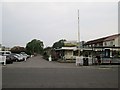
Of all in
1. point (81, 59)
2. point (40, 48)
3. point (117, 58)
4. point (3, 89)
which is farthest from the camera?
point (40, 48)

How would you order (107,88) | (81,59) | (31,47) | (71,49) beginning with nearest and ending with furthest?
(107,88)
(81,59)
(71,49)
(31,47)

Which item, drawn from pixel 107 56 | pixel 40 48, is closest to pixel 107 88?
pixel 107 56

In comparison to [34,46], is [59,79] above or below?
below

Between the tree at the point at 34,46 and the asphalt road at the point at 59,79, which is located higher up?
the tree at the point at 34,46

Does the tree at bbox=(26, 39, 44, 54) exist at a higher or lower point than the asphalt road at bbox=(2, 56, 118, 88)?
higher

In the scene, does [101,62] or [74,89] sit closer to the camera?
[74,89]

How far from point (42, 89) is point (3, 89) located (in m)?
1.66

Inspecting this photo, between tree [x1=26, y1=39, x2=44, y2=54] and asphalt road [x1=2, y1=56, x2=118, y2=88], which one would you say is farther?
tree [x1=26, y1=39, x2=44, y2=54]

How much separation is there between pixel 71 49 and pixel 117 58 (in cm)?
1697

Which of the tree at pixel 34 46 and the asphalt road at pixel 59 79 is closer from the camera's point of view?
the asphalt road at pixel 59 79

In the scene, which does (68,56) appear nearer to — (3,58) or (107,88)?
(3,58)

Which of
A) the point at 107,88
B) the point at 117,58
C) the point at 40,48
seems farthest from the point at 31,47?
the point at 107,88

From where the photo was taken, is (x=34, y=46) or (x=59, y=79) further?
(x=34, y=46)

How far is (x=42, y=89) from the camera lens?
460 inches
